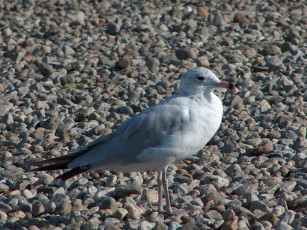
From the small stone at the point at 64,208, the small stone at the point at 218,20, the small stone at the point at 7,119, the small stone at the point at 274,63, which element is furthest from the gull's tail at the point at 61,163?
the small stone at the point at 218,20

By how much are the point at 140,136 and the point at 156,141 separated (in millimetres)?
158

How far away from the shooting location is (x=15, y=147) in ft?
21.6

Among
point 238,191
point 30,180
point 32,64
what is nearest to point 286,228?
point 238,191

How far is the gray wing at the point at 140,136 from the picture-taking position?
4.92 metres

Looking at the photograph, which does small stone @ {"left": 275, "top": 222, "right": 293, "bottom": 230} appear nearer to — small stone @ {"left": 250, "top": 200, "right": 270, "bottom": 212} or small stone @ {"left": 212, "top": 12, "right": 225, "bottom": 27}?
small stone @ {"left": 250, "top": 200, "right": 270, "bottom": 212}

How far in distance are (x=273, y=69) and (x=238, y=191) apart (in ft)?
12.7

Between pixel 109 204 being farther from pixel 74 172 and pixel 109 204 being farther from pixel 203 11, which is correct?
pixel 203 11

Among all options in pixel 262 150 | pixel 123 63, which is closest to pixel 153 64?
pixel 123 63

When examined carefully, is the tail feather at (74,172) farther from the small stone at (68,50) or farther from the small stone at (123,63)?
the small stone at (68,50)

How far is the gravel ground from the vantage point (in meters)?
5.04

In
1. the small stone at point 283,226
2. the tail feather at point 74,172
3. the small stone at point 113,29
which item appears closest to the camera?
the small stone at point 283,226

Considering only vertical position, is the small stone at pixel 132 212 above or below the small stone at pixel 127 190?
above

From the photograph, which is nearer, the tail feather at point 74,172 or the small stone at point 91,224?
the small stone at point 91,224

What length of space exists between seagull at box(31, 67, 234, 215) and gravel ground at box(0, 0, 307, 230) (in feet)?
1.20
